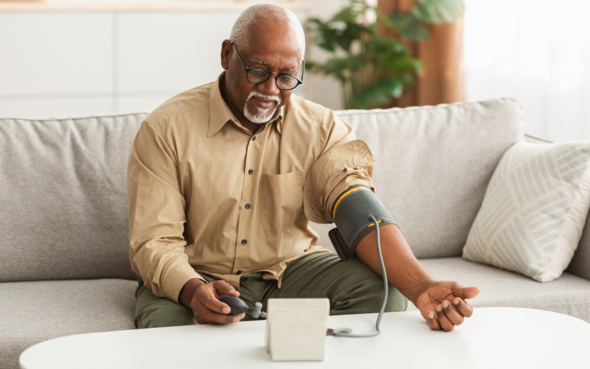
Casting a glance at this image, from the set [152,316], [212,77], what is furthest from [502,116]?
[212,77]

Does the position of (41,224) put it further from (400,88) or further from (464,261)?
(400,88)

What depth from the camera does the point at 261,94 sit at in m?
1.34

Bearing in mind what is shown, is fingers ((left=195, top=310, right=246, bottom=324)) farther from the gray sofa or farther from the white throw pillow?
the white throw pillow

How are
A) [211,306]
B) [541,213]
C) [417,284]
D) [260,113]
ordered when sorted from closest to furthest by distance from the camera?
[211,306] < [417,284] < [260,113] < [541,213]

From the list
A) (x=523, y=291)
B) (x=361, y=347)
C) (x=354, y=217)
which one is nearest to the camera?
(x=361, y=347)

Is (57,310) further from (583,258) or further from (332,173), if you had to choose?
(583,258)

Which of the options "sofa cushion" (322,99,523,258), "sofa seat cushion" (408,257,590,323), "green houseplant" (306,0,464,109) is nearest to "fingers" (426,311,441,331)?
"sofa seat cushion" (408,257,590,323)

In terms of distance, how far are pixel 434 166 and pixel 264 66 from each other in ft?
2.62

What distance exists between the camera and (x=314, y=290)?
4.51ft

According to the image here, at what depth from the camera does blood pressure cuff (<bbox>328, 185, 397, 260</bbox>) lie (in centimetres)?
125

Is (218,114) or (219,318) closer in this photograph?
(219,318)

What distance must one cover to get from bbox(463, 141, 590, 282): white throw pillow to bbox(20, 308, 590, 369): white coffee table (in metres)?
0.64

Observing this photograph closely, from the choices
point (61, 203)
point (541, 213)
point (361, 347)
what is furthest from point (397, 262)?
point (61, 203)

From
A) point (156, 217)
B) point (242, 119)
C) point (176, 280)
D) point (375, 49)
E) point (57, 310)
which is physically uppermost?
point (375, 49)
